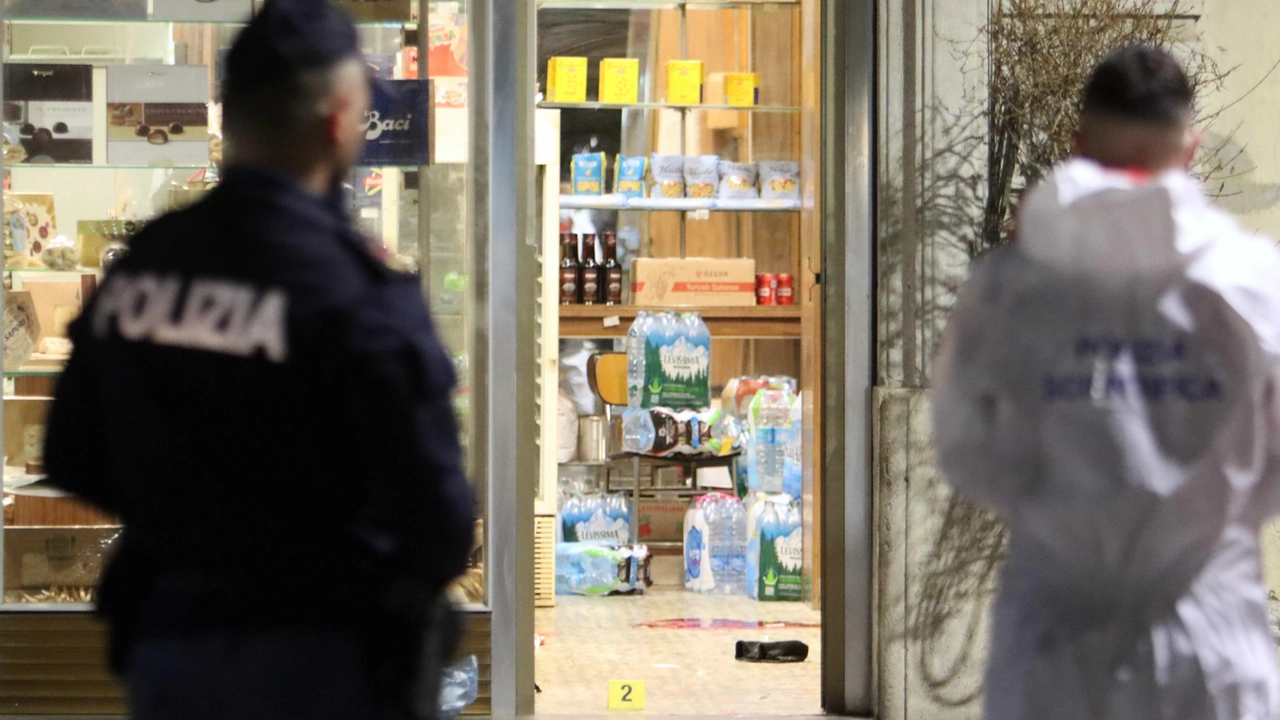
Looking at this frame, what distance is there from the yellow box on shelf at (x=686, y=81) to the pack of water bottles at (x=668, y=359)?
1.31 metres

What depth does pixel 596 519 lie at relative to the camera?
27.5ft

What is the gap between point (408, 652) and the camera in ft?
6.22

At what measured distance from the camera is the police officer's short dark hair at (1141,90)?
235cm

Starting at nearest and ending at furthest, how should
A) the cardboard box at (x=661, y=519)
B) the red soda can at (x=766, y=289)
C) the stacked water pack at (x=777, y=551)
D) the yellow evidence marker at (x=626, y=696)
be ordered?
1. the yellow evidence marker at (x=626, y=696)
2. the stacked water pack at (x=777, y=551)
3. the red soda can at (x=766, y=289)
4. the cardboard box at (x=661, y=519)

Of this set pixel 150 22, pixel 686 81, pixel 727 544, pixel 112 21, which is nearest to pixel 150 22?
pixel 150 22

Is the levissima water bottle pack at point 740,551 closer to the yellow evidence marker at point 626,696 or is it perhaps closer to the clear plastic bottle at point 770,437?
the clear plastic bottle at point 770,437

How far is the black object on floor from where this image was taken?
6.40m

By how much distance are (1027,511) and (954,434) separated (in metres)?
0.16

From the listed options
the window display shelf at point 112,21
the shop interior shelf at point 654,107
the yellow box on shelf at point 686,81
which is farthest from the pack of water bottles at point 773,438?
the window display shelf at point 112,21

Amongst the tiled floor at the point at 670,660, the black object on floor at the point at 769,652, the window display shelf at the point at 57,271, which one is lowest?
the tiled floor at the point at 670,660

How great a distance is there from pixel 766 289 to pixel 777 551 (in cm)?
156

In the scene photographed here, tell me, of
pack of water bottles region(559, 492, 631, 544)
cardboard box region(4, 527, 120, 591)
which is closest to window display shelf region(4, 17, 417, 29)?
cardboard box region(4, 527, 120, 591)

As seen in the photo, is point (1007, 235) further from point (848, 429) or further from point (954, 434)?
point (954, 434)

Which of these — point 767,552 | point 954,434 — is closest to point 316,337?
point 954,434
